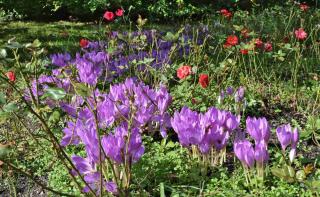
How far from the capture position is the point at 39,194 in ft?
9.22

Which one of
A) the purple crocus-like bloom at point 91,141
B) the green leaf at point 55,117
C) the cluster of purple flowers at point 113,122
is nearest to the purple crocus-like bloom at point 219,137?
the cluster of purple flowers at point 113,122

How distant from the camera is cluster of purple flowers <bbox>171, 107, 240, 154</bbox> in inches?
99.5

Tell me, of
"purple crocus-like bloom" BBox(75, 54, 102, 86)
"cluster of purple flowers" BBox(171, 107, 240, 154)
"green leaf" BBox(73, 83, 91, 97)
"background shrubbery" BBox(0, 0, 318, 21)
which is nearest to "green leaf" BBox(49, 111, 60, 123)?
"cluster of purple flowers" BBox(171, 107, 240, 154)

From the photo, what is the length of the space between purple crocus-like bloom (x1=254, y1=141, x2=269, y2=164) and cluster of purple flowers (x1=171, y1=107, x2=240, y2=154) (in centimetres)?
21

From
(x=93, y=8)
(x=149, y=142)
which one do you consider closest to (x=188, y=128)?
(x=149, y=142)

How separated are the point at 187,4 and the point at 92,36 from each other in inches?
141

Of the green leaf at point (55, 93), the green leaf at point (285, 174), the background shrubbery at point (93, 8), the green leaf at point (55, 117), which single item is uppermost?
the green leaf at point (55, 93)

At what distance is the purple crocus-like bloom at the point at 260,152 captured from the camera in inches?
93.8

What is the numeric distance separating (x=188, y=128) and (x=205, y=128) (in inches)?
3.8

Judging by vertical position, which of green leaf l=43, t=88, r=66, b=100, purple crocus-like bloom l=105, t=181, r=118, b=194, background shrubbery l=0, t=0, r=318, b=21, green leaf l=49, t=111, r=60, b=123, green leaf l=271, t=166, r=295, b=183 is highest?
green leaf l=43, t=88, r=66, b=100

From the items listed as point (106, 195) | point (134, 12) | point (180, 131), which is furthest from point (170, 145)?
point (134, 12)

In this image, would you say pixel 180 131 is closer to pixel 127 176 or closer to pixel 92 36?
pixel 127 176

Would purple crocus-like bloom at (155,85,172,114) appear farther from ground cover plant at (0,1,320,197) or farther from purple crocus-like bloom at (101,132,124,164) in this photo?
purple crocus-like bloom at (101,132,124,164)

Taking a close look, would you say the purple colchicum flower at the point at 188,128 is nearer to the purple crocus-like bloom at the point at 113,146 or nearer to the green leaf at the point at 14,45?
the purple crocus-like bloom at the point at 113,146
